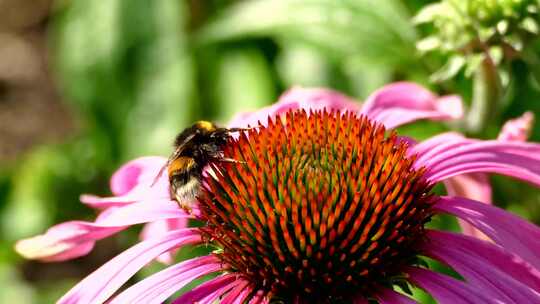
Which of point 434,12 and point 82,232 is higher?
point 434,12

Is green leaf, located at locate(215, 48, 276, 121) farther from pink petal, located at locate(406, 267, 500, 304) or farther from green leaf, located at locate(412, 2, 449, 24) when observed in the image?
pink petal, located at locate(406, 267, 500, 304)

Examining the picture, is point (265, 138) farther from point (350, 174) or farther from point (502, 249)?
point (502, 249)

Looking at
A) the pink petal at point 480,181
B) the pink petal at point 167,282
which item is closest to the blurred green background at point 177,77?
the pink petal at point 480,181

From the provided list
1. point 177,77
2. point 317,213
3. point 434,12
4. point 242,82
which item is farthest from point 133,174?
point 177,77

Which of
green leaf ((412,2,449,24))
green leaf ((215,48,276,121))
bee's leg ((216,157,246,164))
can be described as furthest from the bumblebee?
green leaf ((215,48,276,121))

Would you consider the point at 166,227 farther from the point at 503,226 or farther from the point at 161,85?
the point at 161,85

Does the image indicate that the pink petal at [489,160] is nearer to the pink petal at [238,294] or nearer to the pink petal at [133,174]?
the pink petal at [238,294]
